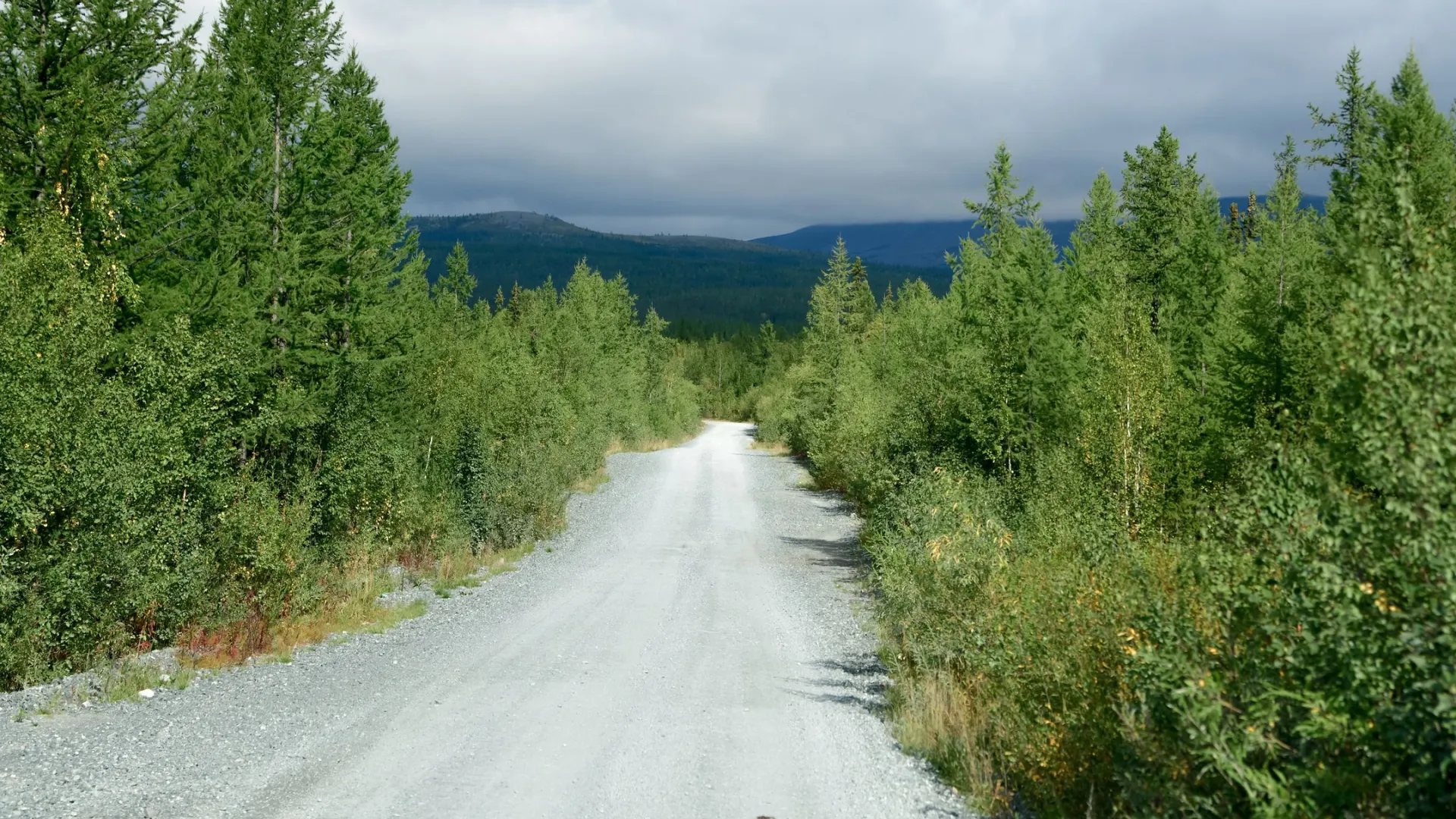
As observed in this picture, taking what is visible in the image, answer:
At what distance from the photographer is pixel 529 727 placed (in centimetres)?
902

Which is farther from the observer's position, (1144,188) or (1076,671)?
(1144,188)

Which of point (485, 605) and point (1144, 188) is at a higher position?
point (1144, 188)

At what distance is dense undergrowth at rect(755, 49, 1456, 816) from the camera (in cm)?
421

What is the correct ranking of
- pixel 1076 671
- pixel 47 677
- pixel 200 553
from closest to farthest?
pixel 1076 671 → pixel 47 677 → pixel 200 553

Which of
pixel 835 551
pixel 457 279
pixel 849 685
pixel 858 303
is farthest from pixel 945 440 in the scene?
pixel 457 279

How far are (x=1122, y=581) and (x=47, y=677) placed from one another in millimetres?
11484

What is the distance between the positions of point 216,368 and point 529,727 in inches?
305

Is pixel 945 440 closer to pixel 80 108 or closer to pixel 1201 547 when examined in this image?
pixel 1201 547

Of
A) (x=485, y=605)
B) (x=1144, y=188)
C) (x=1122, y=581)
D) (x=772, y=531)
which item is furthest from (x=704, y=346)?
(x=1122, y=581)

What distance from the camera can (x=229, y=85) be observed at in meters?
19.7

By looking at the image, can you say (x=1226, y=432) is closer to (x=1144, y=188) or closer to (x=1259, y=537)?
(x=1259, y=537)

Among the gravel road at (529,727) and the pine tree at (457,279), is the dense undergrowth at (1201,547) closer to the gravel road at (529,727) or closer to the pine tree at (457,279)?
the gravel road at (529,727)

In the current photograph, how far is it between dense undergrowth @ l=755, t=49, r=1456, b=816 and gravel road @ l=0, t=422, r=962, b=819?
119 centimetres

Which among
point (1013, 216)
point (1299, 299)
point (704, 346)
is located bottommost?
point (704, 346)
